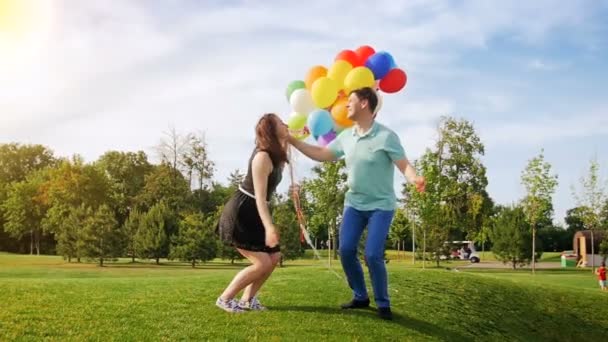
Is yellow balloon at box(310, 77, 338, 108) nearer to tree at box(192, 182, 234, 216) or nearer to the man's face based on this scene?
the man's face

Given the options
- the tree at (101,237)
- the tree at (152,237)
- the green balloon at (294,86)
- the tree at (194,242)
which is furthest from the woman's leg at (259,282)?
the tree at (101,237)

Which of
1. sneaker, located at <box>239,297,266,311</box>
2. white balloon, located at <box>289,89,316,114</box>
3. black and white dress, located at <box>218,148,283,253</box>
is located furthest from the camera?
white balloon, located at <box>289,89,316,114</box>

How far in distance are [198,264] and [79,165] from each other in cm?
2064

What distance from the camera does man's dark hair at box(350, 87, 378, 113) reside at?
7.34m

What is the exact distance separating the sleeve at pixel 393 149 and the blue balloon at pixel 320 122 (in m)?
1.22

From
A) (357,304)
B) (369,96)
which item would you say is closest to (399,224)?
(357,304)

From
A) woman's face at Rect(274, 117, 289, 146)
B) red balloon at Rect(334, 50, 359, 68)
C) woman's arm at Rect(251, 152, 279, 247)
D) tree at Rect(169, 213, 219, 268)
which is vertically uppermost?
red balloon at Rect(334, 50, 359, 68)

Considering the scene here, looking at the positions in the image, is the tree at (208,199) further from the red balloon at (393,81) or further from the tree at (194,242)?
the red balloon at (393,81)

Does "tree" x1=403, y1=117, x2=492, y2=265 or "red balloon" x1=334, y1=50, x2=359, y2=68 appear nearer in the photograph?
"red balloon" x1=334, y1=50, x2=359, y2=68

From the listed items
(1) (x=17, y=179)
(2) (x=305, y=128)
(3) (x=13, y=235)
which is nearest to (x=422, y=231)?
(2) (x=305, y=128)

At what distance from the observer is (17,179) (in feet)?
246

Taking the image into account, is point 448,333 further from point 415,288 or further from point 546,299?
point 546,299

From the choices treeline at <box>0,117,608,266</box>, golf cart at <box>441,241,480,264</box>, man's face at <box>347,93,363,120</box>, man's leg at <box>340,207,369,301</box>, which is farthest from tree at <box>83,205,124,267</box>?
man's face at <box>347,93,363,120</box>

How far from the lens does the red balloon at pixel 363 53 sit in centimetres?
858
